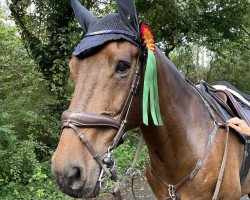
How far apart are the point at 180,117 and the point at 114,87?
2.86ft

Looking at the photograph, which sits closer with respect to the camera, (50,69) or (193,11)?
(50,69)

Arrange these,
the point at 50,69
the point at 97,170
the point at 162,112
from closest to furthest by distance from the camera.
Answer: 1. the point at 97,170
2. the point at 162,112
3. the point at 50,69

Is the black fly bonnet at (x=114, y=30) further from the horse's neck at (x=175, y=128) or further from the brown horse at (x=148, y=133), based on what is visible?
the horse's neck at (x=175, y=128)

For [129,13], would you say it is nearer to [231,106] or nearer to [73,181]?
[73,181]

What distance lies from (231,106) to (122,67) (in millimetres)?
1926

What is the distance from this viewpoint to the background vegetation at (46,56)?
237 inches

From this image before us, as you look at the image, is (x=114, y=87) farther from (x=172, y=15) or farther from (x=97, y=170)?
(x=172, y=15)

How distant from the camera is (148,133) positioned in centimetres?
271

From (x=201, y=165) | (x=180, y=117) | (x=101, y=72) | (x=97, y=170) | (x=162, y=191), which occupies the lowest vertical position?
(x=162, y=191)

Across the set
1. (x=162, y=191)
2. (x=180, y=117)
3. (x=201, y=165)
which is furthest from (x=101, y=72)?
(x=162, y=191)

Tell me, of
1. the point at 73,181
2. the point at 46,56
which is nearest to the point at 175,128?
the point at 73,181

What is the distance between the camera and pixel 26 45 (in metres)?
8.82

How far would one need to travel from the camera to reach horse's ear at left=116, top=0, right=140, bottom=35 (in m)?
2.20

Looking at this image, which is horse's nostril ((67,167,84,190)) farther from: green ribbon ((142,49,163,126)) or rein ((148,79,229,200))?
rein ((148,79,229,200))
